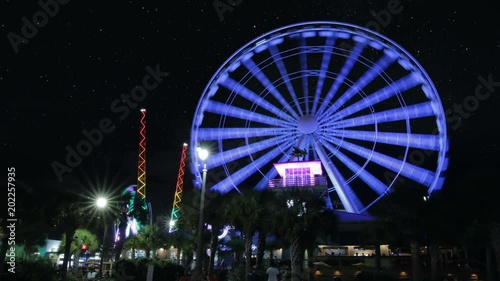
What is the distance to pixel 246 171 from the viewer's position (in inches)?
1368

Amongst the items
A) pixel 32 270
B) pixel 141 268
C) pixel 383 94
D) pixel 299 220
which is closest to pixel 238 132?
pixel 383 94

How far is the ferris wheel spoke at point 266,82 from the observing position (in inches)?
1373

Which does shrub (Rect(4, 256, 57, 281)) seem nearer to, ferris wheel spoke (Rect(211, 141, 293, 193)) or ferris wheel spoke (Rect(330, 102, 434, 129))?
ferris wheel spoke (Rect(211, 141, 293, 193))

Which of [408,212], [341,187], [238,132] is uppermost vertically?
[238,132]

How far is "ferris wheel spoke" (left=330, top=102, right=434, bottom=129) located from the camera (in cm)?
3175

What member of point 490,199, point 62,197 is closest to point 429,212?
point 490,199

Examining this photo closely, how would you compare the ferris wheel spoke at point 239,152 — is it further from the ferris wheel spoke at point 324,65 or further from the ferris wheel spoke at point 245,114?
the ferris wheel spoke at point 324,65

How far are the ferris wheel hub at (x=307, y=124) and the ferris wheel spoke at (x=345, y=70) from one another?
3.82 ft

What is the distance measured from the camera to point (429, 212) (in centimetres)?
2522

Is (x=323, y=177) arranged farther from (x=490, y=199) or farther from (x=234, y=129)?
(x=490, y=199)

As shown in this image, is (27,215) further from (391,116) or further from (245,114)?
(391,116)

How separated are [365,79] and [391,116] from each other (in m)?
3.44

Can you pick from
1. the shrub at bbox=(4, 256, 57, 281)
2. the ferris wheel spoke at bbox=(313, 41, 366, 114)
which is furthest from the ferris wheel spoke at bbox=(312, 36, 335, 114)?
the shrub at bbox=(4, 256, 57, 281)

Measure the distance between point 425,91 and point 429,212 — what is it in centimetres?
1012
